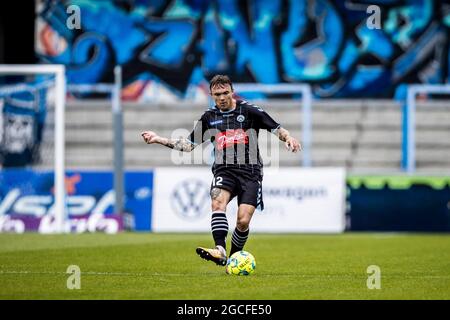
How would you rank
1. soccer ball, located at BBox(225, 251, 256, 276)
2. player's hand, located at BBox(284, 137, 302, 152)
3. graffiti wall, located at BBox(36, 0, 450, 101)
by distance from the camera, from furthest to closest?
graffiti wall, located at BBox(36, 0, 450, 101)
player's hand, located at BBox(284, 137, 302, 152)
soccer ball, located at BBox(225, 251, 256, 276)

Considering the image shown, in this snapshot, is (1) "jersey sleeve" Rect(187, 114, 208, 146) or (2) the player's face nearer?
(2) the player's face

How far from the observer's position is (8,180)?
21969mm

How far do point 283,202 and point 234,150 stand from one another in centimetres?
954

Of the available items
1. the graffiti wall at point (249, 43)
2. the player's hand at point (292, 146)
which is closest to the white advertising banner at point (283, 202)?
the graffiti wall at point (249, 43)

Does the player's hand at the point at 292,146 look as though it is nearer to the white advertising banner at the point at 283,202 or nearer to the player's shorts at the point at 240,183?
the player's shorts at the point at 240,183

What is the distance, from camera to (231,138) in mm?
12055

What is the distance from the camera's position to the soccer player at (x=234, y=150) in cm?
1190

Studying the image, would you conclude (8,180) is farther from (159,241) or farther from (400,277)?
(400,277)

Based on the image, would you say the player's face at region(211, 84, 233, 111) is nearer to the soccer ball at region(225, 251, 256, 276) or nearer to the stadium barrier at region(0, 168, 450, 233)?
the soccer ball at region(225, 251, 256, 276)

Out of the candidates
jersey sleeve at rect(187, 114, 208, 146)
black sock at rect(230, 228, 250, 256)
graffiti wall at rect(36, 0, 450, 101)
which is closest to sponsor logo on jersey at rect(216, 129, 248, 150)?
jersey sleeve at rect(187, 114, 208, 146)

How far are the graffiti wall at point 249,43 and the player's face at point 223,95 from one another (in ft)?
59.3

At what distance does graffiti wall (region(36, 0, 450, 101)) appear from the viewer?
3022cm

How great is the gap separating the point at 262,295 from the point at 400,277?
97.5 inches

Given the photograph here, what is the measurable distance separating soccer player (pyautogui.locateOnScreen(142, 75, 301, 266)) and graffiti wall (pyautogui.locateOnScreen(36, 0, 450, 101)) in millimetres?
17895
